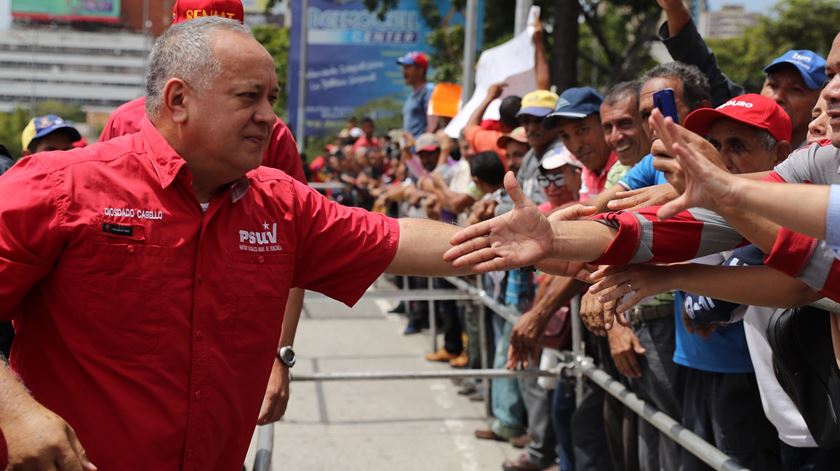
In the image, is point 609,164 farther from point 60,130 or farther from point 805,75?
point 60,130

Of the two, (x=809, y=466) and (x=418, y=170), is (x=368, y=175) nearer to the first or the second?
(x=418, y=170)

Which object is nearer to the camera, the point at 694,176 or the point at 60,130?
the point at 694,176

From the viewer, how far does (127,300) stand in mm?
2748

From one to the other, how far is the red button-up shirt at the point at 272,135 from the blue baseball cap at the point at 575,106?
6.34ft

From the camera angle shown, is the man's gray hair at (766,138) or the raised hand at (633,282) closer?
the raised hand at (633,282)

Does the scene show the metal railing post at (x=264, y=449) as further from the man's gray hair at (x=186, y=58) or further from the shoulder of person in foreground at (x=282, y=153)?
the man's gray hair at (x=186, y=58)

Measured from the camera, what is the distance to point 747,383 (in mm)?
4062

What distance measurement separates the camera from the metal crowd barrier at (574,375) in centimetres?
368

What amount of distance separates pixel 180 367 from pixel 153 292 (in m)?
0.22

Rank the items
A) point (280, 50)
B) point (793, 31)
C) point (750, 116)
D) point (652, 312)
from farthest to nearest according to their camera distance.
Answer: point (280, 50) → point (793, 31) → point (652, 312) → point (750, 116)

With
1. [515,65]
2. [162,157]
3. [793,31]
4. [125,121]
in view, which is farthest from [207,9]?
[793,31]

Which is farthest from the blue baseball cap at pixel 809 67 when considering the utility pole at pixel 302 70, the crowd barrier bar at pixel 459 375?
the utility pole at pixel 302 70

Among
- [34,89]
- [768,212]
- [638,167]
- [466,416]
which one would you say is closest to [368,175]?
[466,416]

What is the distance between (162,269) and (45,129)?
14.1 feet
